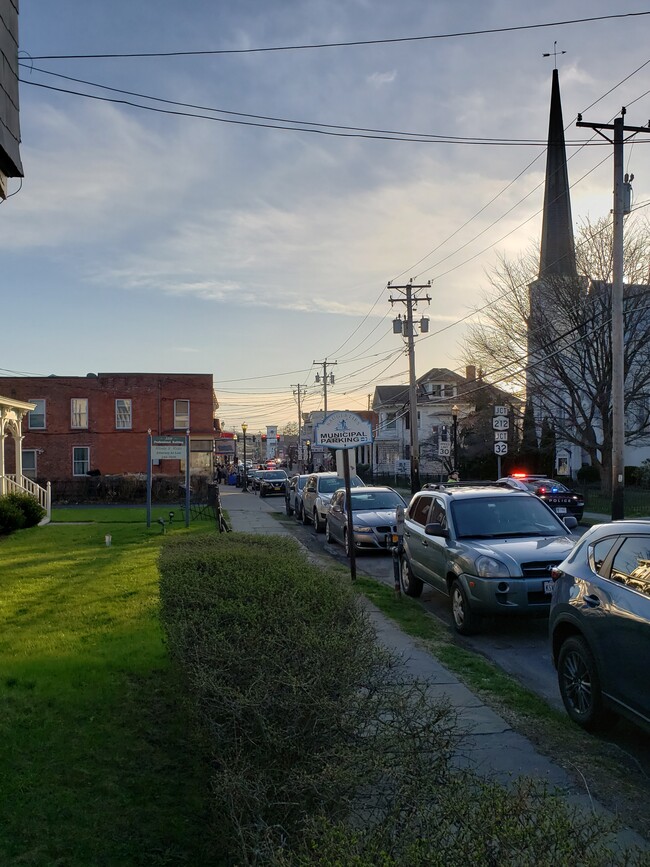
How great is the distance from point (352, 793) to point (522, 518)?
7.83m

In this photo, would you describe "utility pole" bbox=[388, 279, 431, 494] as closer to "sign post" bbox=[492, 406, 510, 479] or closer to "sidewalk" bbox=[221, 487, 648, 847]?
"sign post" bbox=[492, 406, 510, 479]

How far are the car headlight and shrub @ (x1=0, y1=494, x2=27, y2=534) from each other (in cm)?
1488

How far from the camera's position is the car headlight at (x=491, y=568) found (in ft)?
28.4

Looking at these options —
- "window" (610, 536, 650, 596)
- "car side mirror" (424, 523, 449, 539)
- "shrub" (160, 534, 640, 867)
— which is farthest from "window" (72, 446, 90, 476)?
"window" (610, 536, 650, 596)

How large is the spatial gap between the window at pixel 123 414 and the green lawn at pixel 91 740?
38.8 metres

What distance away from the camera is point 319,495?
23766mm

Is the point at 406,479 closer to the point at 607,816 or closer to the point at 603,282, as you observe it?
the point at 603,282

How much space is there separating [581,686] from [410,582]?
6.27 m

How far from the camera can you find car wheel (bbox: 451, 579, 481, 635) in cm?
892

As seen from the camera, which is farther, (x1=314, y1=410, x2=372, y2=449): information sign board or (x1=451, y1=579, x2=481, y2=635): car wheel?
(x1=314, y1=410, x2=372, y2=449): information sign board

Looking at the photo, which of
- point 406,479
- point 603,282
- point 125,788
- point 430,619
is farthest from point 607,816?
point 406,479

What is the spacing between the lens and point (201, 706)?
352 centimetres

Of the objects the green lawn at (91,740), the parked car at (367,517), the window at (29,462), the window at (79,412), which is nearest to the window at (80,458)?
the window at (79,412)

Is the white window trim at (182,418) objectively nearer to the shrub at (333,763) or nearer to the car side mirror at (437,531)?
the car side mirror at (437,531)
